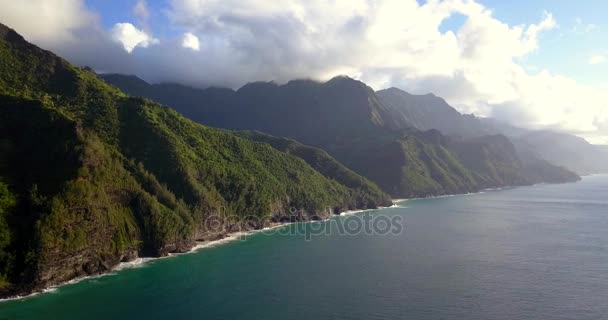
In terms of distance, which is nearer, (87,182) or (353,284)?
(353,284)

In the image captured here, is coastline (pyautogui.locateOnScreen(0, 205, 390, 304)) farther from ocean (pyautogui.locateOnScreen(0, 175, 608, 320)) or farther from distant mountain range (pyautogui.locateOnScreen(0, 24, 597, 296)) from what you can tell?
ocean (pyautogui.locateOnScreen(0, 175, 608, 320))

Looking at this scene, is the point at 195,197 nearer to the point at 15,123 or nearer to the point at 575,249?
the point at 15,123

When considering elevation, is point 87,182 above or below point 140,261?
above

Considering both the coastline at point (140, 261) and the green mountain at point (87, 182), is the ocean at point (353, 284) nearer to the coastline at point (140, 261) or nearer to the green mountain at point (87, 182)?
the coastline at point (140, 261)

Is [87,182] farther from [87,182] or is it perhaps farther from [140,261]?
[140,261]

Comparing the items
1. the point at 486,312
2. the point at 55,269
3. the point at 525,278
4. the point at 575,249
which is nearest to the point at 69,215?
the point at 55,269

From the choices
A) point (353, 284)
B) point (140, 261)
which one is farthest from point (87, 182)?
point (353, 284)

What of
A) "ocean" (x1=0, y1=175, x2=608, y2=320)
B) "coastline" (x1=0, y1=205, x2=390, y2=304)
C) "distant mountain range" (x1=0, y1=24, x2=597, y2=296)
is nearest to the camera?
"ocean" (x1=0, y1=175, x2=608, y2=320)

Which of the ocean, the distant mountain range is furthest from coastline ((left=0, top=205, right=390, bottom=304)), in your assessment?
the ocean
